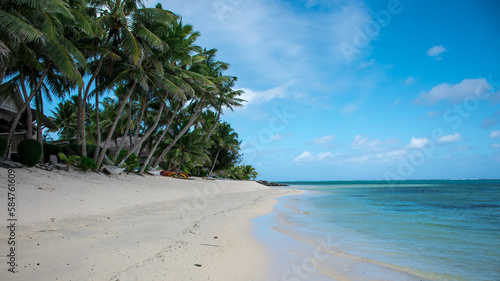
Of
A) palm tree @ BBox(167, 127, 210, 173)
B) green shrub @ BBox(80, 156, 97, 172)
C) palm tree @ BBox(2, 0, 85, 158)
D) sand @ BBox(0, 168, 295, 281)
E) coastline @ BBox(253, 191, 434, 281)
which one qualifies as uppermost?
palm tree @ BBox(2, 0, 85, 158)

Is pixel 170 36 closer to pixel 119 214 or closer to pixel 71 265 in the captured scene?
pixel 119 214

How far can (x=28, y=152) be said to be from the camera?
916 cm

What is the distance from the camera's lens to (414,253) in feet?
18.2

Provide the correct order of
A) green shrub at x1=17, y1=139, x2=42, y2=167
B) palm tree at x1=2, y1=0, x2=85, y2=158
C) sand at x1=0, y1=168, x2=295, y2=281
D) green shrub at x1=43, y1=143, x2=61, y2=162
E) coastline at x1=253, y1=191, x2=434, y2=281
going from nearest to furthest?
sand at x1=0, y1=168, x2=295, y2=281 < coastline at x1=253, y1=191, x2=434, y2=281 < palm tree at x1=2, y1=0, x2=85, y2=158 < green shrub at x1=17, y1=139, x2=42, y2=167 < green shrub at x1=43, y1=143, x2=61, y2=162

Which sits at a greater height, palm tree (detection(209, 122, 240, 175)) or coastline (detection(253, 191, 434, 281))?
palm tree (detection(209, 122, 240, 175))

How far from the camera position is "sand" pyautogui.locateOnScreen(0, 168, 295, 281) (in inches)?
131

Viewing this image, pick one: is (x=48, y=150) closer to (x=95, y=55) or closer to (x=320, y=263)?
(x=95, y=55)

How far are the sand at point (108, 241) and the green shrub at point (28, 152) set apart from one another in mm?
1013

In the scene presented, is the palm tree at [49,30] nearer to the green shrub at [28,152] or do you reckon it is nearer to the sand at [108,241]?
the green shrub at [28,152]

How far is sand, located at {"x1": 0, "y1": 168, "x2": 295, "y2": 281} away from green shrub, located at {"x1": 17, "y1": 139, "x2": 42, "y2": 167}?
3.32 feet

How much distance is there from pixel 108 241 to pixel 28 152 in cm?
710

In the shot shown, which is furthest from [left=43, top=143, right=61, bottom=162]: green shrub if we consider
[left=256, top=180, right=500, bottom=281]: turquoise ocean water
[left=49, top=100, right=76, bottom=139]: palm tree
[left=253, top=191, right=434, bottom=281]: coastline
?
[left=49, top=100, right=76, bottom=139]: palm tree

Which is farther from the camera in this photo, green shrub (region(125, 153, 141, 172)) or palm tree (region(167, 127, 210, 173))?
palm tree (region(167, 127, 210, 173))

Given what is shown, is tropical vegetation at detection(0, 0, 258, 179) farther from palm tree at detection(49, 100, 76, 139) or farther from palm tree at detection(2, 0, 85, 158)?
palm tree at detection(49, 100, 76, 139)
